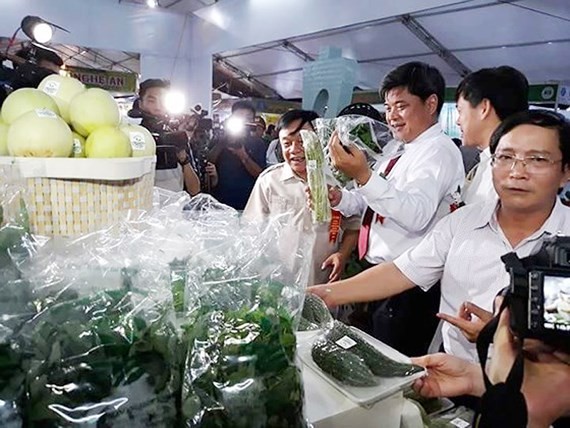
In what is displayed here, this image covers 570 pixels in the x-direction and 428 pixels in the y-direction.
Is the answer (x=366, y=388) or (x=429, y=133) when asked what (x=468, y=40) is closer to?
A: (x=429, y=133)

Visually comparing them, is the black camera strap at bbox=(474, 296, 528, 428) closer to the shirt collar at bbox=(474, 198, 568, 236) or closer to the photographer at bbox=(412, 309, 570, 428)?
the photographer at bbox=(412, 309, 570, 428)

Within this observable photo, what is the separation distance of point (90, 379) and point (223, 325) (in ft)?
0.40

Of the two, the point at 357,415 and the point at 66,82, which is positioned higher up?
the point at 66,82

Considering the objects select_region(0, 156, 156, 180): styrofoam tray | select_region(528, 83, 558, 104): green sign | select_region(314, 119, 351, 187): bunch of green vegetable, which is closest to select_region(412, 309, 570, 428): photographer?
select_region(0, 156, 156, 180): styrofoam tray

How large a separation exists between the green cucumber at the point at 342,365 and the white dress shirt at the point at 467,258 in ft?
2.11

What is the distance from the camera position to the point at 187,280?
0.49 metres

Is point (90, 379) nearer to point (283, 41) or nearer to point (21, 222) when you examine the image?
point (21, 222)

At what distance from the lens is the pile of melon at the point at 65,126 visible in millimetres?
669

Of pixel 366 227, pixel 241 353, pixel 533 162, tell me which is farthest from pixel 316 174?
pixel 241 353

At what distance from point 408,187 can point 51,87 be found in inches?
43.7

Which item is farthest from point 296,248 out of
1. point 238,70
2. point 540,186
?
point 238,70

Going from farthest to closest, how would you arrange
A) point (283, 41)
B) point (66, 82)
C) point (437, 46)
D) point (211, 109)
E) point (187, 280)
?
1. point (211, 109)
2. point (283, 41)
3. point (437, 46)
4. point (66, 82)
5. point (187, 280)

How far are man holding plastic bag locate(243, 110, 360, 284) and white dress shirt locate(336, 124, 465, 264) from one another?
0.99 ft

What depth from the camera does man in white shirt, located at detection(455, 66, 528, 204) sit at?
163 cm
